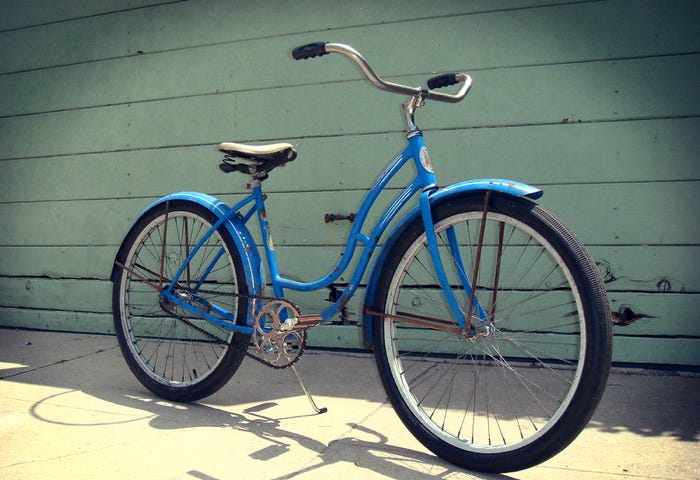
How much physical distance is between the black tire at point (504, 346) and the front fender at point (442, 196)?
2 centimetres

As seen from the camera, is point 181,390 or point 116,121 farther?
point 116,121

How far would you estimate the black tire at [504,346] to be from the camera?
186 cm

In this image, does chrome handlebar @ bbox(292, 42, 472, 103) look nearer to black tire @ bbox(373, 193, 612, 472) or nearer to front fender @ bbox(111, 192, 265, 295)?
black tire @ bbox(373, 193, 612, 472)

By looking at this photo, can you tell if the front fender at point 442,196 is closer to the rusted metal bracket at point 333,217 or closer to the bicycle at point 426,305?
the bicycle at point 426,305

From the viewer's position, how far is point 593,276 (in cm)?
186

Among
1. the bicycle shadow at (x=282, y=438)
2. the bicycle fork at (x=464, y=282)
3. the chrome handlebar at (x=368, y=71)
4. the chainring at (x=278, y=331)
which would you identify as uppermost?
the chrome handlebar at (x=368, y=71)

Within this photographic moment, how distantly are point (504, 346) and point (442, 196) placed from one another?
4.80 ft

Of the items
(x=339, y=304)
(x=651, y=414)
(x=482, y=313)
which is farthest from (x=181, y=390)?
(x=651, y=414)

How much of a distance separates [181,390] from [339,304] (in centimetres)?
92

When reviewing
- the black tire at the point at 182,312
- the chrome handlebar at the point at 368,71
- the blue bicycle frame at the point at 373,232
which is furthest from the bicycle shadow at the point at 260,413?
the chrome handlebar at the point at 368,71

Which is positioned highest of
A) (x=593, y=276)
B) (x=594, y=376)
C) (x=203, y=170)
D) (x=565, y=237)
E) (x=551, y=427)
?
(x=203, y=170)

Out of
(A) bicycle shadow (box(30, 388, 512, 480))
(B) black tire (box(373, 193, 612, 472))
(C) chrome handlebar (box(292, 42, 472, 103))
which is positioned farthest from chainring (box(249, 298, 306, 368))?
(C) chrome handlebar (box(292, 42, 472, 103))

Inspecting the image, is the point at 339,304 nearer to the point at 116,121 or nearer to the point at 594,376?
the point at 594,376

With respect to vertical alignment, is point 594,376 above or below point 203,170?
below
